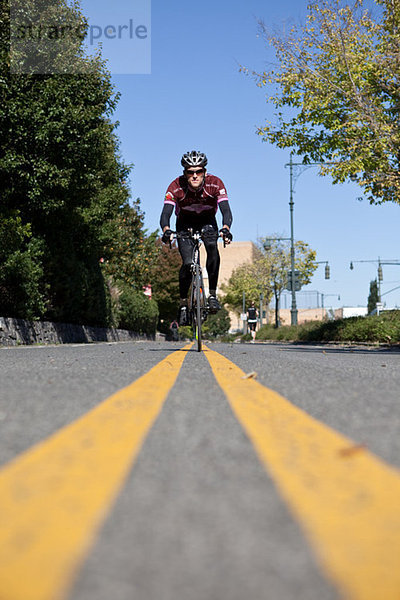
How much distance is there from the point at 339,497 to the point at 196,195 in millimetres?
8066

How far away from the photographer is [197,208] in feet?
Result: 30.3

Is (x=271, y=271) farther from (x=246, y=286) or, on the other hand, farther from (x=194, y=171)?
(x=194, y=171)

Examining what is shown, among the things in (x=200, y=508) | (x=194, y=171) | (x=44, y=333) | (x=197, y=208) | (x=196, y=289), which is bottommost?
(x=200, y=508)

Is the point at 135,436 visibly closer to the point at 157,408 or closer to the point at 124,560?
the point at 157,408

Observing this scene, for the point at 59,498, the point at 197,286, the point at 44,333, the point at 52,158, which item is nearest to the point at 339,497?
the point at 59,498

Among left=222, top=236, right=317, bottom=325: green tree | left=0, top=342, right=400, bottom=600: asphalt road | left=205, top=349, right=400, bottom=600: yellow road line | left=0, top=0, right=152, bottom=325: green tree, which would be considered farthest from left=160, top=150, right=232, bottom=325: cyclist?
left=222, top=236, right=317, bottom=325: green tree

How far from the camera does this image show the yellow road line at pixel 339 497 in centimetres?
103

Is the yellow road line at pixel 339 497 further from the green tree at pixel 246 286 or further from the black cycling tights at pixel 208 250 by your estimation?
the green tree at pixel 246 286

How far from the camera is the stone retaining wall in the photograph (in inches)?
630

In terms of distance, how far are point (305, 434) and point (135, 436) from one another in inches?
25.4

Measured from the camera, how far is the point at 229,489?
5.13ft

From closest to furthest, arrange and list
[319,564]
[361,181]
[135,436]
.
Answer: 1. [319,564]
2. [135,436]
3. [361,181]

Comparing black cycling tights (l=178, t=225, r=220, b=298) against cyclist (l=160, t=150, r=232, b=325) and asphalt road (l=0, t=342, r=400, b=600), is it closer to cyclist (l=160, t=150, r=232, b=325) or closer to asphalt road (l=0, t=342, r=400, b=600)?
cyclist (l=160, t=150, r=232, b=325)

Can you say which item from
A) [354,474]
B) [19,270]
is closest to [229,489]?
[354,474]
